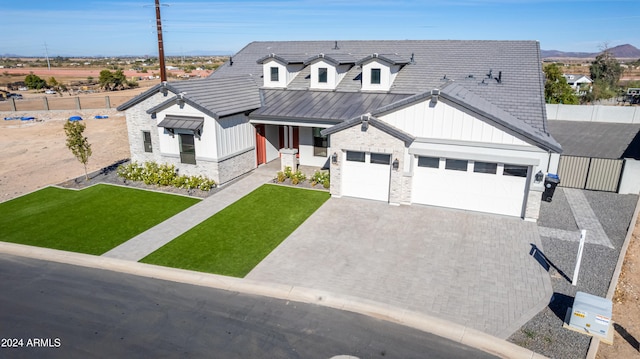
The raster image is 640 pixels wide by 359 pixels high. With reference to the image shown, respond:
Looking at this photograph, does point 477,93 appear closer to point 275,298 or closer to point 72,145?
point 275,298

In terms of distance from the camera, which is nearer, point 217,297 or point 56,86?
point 217,297

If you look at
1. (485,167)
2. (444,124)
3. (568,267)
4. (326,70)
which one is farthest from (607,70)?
(568,267)

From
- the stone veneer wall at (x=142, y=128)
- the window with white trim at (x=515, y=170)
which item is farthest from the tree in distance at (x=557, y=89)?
the stone veneer wall at (x=142, y=128)

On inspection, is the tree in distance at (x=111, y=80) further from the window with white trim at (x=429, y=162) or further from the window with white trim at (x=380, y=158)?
the window with white trim at (x=429, y=162)

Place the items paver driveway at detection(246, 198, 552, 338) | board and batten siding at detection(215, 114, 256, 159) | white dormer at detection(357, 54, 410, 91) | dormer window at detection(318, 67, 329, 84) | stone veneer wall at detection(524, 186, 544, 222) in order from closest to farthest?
paver driveway at detection(246, 198, 552, 338), stone veneer wall at detection(524, 186, 544, 222), board and batten siding at detection(215, 114, 256, 159), white dormer at detection(357, 54, 410, 91), dormer window at detection(318, 67, 329, 84)

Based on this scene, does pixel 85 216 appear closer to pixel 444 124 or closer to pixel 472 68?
pixel 444 124

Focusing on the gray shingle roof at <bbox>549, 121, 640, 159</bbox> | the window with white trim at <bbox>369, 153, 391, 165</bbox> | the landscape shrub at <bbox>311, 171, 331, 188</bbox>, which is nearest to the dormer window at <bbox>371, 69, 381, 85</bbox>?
the landscape shrub at <bbox>311, 171, 331, 188</bbox>

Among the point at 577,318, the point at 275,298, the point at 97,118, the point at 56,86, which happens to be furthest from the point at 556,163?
Result: the point at 56,86

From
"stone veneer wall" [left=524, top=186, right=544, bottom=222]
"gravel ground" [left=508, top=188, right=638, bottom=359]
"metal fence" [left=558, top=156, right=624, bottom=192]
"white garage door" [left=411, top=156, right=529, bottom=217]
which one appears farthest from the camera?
"metal fence" [left=558, top=156, right=624, bottom=192]

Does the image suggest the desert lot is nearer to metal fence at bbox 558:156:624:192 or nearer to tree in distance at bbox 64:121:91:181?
tree in distance at bbox 64:121:91:181
